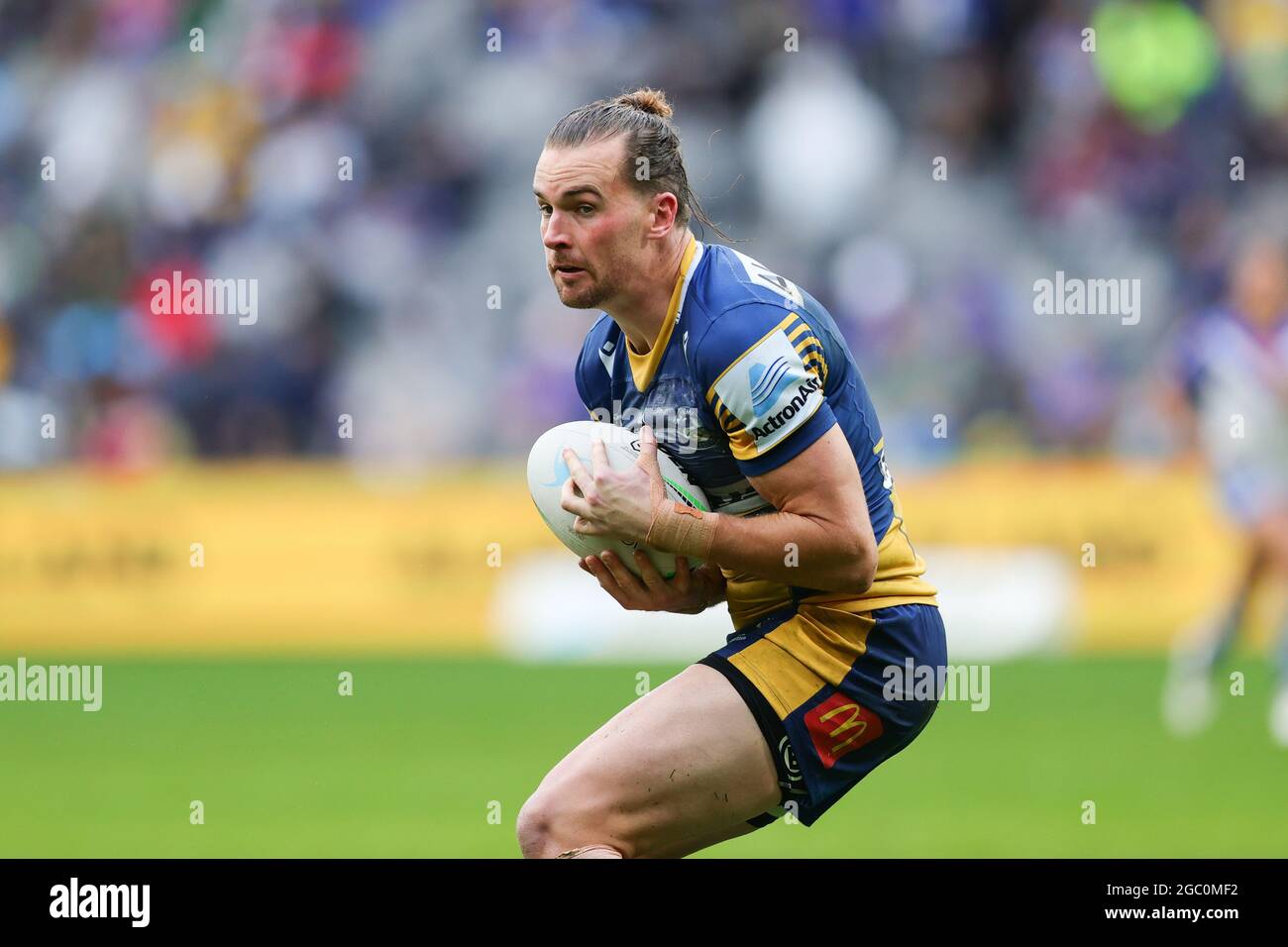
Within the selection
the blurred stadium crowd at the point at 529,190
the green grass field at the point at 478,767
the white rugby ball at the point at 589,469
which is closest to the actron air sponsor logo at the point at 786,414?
the white rugby ball at the point at 589,469

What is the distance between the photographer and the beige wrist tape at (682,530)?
4.10 meters

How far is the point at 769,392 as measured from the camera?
400 centimetres

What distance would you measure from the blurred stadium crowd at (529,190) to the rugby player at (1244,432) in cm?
205

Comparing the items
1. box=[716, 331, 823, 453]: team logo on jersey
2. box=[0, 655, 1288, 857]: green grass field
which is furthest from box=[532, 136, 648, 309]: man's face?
box=[0, 655, 1288, 857]: green grass field

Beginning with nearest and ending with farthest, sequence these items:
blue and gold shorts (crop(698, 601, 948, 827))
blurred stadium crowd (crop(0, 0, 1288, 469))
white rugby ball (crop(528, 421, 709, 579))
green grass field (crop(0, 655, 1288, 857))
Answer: blue and gold shorts (crop(698, 601, 948, 827)), white rugby ball (crop(528, 421, 709, 579)), green grass field (crop(0, 655, 1288, 857)), blurred stadium crowd (crop(0, 0, 1288, 469))

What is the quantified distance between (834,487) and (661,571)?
2.04ft

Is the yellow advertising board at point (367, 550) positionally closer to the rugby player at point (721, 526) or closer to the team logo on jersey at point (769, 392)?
the rugby player at point (721, 526)

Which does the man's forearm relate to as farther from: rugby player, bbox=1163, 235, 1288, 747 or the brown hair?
rugby player, bbox=1163, 235, 1288, 747

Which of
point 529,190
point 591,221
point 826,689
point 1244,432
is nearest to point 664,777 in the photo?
point 826,689

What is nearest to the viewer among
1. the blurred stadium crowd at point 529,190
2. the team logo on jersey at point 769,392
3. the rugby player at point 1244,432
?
the team logo on jersey at point 769,392

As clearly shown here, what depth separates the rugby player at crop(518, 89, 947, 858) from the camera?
→ 159 inches

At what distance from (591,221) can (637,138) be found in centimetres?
25
